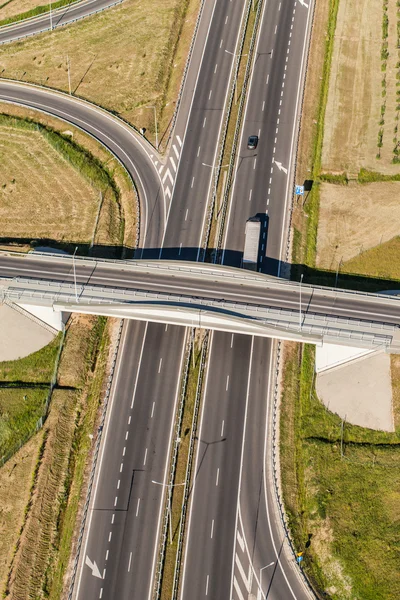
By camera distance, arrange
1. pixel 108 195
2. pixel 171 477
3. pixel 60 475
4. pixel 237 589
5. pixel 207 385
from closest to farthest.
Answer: pixel 237 589
pixel 171 477
pixel 60 475
pixel 207 385
pixel 108 195

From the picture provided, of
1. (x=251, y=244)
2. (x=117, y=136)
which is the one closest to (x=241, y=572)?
(x=251, y=244)

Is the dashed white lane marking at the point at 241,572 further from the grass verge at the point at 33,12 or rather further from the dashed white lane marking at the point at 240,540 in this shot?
the grass verge at the point at 33,12

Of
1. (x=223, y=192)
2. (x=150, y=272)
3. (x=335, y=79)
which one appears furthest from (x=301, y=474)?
(x=335, y=79)

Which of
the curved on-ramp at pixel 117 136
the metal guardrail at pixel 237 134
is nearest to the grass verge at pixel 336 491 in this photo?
the metal guardrail at pixel 237 134

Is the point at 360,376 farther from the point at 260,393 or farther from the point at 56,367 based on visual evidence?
the point at 56,367

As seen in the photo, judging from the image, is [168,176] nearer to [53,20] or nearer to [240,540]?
[53,20]
